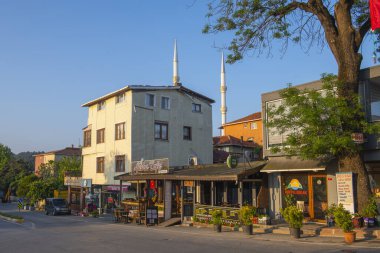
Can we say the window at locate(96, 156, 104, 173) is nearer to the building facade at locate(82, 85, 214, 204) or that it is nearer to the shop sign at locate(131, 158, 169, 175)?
the building facade at locate(82, 85, 214, 204)

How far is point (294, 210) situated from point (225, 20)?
9125 millimetres

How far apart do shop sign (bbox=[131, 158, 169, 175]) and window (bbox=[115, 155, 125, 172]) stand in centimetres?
697

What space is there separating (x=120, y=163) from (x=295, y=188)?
20863 mm

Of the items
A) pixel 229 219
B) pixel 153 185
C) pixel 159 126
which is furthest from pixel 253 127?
pixel 229 219

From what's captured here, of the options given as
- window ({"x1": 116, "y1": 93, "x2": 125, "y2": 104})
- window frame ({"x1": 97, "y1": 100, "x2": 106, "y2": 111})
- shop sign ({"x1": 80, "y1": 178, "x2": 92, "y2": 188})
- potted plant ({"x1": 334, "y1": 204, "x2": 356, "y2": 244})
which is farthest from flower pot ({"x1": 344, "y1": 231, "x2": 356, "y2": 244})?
window frame ({"x1": 97, "y1": 100, "x2": 106, "y2": 111})

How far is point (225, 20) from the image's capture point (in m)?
18.4

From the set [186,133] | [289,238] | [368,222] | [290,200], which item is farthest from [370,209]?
[186,133]

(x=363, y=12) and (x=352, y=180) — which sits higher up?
(x=363, y=12)

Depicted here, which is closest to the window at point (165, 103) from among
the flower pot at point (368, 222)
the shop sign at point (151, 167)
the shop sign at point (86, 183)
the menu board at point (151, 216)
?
the shop sign at point (151, 167)

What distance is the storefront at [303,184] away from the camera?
1761cm

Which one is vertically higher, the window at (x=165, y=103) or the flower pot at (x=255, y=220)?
the window at (x=165, y=103)

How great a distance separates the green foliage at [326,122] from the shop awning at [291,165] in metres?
1.12

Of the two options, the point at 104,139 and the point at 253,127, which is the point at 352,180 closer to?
the point at 104,139

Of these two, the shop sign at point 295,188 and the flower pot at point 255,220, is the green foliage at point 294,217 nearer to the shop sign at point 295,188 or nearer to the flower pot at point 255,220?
the flower pot at point 255,220
